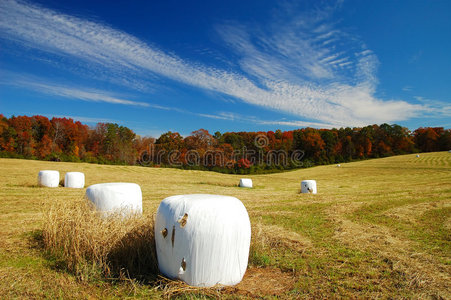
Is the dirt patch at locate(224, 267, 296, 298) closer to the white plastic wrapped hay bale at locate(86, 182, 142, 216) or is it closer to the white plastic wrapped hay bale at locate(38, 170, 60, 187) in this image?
the white plastic wrapped hay bale at locate(86, 182, 142, 216)

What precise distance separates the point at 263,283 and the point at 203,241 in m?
1.44

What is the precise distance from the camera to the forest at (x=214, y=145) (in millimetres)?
50250

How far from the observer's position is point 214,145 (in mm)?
60031

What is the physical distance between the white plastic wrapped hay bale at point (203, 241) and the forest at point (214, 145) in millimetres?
46867

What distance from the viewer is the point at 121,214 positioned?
6160 mm

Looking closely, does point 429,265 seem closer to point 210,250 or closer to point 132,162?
point 210,250

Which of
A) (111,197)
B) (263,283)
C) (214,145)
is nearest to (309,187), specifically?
(111,197)

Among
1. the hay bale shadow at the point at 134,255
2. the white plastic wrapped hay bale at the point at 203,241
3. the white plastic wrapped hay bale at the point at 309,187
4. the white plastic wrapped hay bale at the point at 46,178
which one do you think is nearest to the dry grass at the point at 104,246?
the hay bale shadow at the point at 134,255

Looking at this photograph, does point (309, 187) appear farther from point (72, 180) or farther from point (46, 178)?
point (46, 178)

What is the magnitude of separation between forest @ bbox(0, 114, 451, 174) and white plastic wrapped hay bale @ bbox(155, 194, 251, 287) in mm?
46867

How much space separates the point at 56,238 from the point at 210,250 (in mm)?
3611

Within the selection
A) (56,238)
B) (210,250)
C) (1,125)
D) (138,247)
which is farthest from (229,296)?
(1,125)

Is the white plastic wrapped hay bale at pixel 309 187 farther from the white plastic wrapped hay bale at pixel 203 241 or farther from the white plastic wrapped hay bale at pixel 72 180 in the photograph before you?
the white plastic wrapped hay bale at pixel 203 241

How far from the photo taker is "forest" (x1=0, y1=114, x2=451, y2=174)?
165 feet
